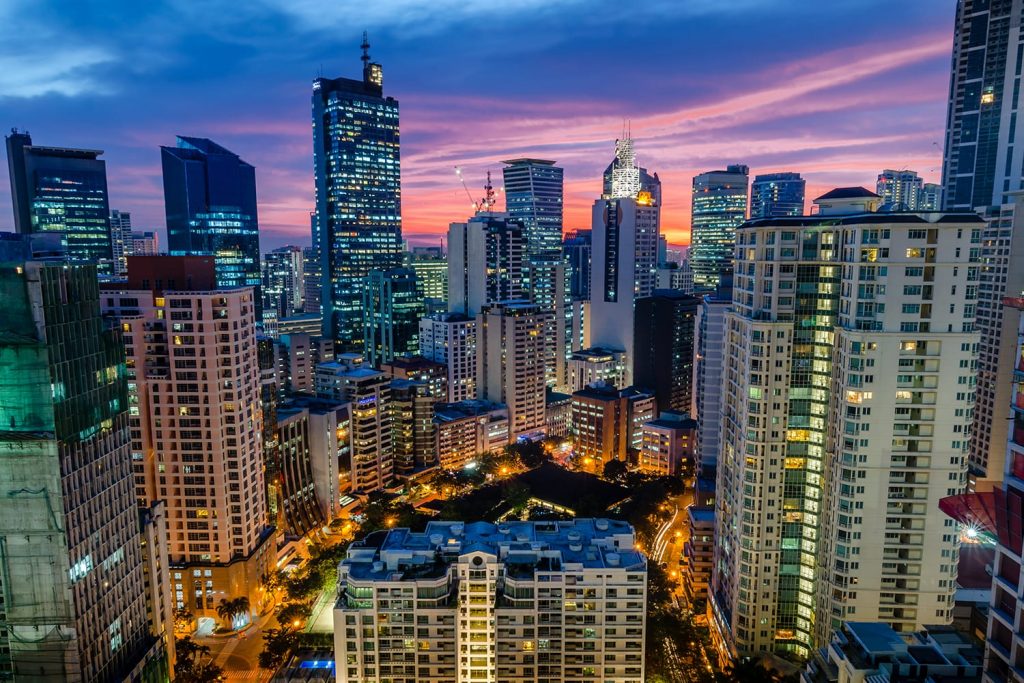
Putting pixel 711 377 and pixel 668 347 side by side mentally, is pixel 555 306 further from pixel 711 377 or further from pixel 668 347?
pixel 711 377

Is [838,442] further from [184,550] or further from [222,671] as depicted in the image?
[184,550]

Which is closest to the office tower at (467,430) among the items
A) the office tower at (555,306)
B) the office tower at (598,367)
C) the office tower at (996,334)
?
the office tower at (598,367)

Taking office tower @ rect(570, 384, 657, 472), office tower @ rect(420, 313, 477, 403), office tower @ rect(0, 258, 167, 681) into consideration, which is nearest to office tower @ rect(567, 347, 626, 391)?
office tower @ rect(570, 384, 657, 472)

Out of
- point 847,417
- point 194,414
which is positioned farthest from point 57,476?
point 847,417

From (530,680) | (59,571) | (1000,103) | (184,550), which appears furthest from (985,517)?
(1000,103)

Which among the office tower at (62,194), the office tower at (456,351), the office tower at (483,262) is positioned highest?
the office tower at (62,194)

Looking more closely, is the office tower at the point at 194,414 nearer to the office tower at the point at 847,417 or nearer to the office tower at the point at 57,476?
the office tower at the point at 57,476

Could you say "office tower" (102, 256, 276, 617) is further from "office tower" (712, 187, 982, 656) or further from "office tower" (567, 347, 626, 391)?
"office tower" (567, 347, 626, 391)
